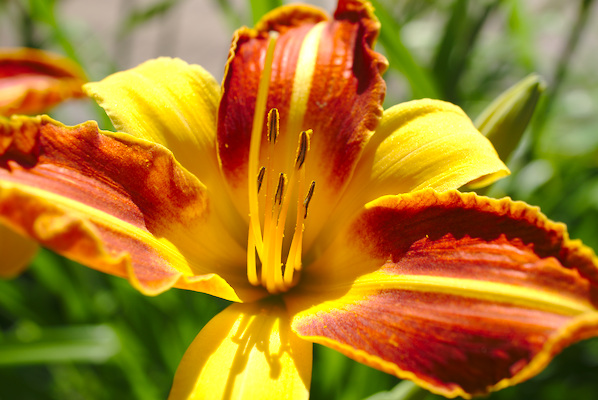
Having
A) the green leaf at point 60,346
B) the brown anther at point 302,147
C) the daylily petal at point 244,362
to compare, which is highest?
the brown anther at point 302,147

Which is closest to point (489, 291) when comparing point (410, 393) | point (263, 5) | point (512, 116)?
point (410, 393)

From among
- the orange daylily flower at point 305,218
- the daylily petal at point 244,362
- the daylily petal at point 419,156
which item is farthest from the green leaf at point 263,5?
the daylily petal at point 244,362

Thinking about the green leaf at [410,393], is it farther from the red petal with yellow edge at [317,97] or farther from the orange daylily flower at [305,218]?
the red petal with yellow edge at [317,97]

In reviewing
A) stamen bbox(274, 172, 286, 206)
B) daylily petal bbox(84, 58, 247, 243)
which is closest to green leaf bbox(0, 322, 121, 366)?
daylily petal bbox(84, 58, 247, 243)

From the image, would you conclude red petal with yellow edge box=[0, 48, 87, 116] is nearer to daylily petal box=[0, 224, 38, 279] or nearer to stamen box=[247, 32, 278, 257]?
daylily petal box=[0, 224, 38, 279]

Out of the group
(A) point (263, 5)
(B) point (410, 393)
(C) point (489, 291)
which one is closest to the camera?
(C) point (489, 291)

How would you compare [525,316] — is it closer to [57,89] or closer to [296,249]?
[296,249]

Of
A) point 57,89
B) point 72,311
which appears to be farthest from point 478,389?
point 72,311

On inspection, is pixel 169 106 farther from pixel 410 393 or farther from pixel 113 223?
pixel 410 393
